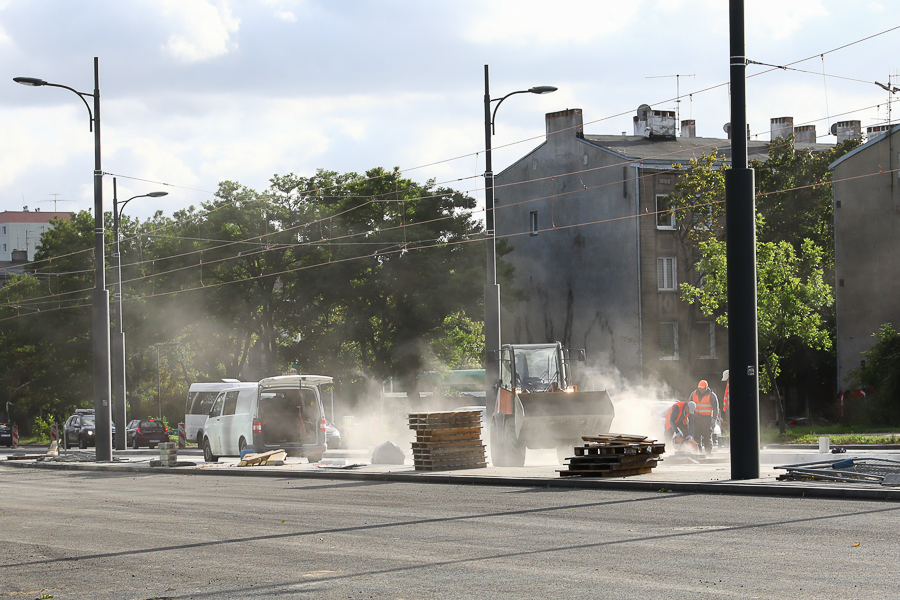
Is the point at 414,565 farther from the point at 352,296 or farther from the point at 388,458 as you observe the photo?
the point at 352,296

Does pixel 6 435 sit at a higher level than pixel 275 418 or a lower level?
lower

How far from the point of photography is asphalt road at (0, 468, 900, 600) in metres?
8.49

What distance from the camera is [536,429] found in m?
22.4

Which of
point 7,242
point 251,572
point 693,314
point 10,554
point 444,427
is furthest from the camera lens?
point 7,242

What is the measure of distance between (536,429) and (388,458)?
411cm

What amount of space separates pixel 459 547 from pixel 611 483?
261 inches

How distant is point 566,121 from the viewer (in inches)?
2126

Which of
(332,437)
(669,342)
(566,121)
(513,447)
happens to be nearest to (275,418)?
(513,447)

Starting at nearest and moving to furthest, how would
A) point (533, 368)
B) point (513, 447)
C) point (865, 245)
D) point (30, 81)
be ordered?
1. point (513, 447)
2. point (533, 368)
3. point (30, 81)
4. point (865, 245)

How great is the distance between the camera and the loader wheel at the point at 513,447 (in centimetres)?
2273

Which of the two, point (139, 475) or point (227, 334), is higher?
point (227, 334)

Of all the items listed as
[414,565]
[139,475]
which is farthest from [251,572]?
[139,475]

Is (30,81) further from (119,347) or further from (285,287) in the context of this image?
(285,287)

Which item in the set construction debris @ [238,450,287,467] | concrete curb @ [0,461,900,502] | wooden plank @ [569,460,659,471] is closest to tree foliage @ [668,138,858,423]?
construction debris @ [238,450,287,467]
